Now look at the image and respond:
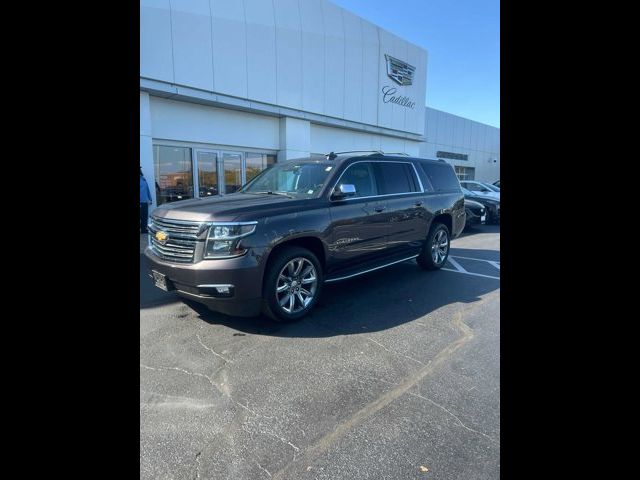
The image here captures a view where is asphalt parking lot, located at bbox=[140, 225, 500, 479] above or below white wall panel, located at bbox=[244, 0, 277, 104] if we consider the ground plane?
below

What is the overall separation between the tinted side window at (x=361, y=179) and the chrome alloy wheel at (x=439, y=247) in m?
1.91

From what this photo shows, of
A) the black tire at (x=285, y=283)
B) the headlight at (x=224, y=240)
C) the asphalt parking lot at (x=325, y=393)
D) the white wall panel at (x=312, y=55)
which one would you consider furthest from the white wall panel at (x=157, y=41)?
the black tire at (x=285, y=283)

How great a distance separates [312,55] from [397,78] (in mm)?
5762

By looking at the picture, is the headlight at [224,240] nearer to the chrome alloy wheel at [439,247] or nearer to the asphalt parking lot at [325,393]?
the asphalt parking lot at [325,393]

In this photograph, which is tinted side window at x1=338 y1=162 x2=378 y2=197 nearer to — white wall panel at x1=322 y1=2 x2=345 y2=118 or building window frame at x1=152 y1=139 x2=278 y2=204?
building window frame at x1=152 y1=139 x2=278 y2=204

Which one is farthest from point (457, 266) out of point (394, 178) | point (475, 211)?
point (475, 211)

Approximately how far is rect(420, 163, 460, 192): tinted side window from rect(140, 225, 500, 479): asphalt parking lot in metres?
2.52

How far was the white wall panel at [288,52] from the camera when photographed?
11.9 meters

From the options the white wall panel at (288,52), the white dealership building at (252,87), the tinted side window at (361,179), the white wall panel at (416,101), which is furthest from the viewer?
the white wall panel at (416,101)

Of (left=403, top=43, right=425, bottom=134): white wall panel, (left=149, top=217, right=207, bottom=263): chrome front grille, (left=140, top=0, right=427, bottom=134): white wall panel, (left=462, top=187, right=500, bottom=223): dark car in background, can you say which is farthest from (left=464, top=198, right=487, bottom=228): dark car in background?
(left=149, top=217, right=207, bottom=263): chrome front grille

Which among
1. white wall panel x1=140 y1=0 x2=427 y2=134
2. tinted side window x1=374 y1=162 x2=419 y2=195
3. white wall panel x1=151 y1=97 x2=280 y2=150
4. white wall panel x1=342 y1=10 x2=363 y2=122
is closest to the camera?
tinted side window x1=374 y1=162 x2=419 y2=195

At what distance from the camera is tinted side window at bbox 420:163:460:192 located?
21.6ft
